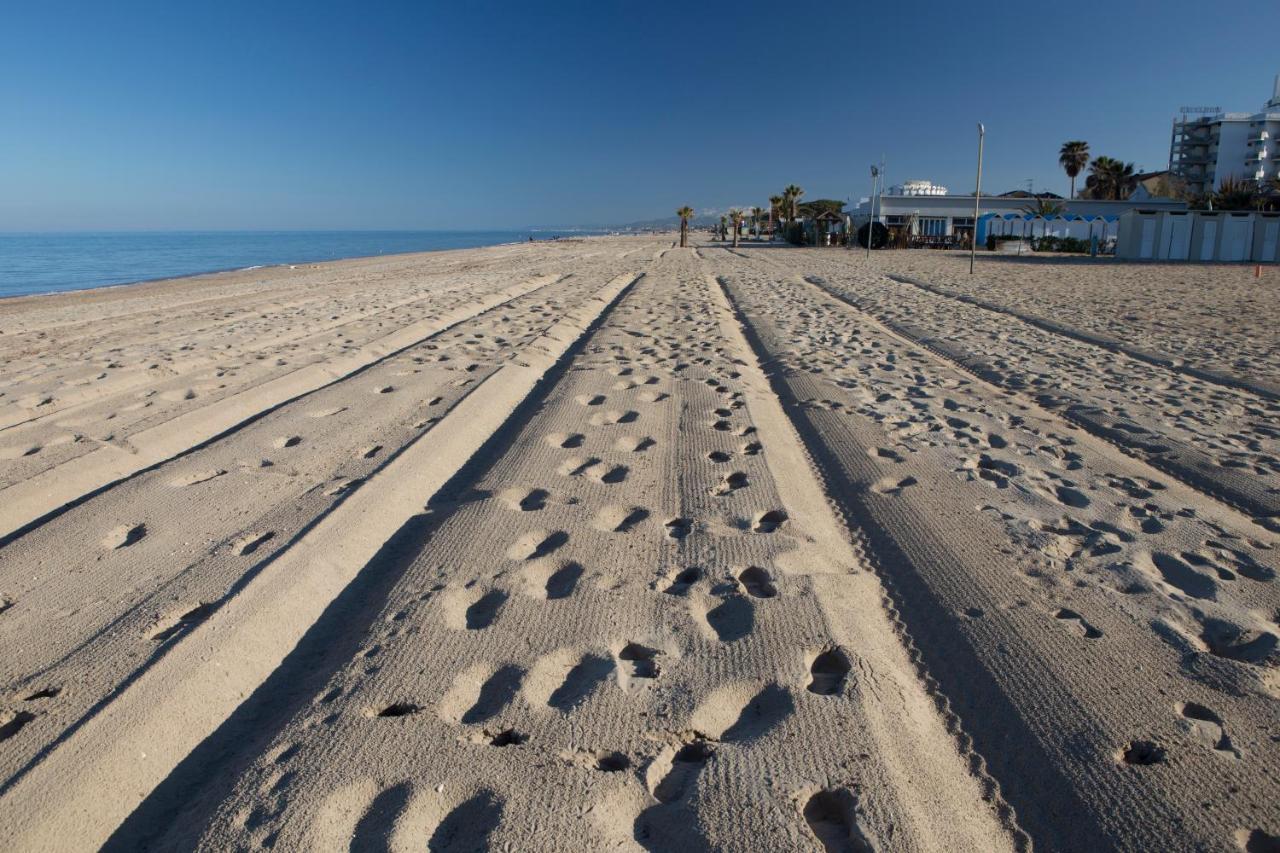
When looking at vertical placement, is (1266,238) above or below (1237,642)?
above

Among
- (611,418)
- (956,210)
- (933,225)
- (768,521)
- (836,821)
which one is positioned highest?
(956,210)

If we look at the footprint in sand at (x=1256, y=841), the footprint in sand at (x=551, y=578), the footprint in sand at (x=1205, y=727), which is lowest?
the footprint in sand at (x=1256, y=841)

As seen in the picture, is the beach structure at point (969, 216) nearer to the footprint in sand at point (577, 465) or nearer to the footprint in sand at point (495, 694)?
the footprint in sand at point (577, 465)

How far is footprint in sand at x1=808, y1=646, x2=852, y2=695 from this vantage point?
2.28 meters

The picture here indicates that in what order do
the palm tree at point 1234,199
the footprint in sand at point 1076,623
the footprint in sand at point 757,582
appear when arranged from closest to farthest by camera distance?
the footprint in sand at point 1076,623, the footprint in sand at point 757,582, the palm tree at point 1234,199

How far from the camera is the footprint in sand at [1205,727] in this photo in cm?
202

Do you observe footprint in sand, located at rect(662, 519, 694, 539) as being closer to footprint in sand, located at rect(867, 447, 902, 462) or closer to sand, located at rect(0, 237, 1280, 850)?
sand, located at rect(0, 237, 1280, 850)

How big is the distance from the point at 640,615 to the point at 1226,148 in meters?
99.4

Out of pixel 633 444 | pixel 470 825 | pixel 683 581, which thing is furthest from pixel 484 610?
pixel 633 444

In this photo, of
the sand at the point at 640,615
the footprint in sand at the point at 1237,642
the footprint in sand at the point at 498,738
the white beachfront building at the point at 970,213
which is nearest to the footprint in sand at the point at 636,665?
the sand at the point at 640,615

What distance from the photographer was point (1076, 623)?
2.63 metres

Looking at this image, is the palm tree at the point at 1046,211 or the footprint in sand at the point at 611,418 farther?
the palm tree at the point at 1046,211

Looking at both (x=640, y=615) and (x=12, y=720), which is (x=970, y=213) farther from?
(x=12, y=720)

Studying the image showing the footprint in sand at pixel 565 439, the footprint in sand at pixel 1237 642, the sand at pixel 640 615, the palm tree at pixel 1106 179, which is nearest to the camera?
the sand at pixel 640 615
